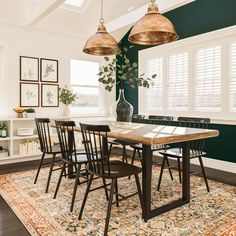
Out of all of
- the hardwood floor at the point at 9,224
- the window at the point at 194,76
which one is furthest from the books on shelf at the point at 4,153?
the window at the point at 194,76

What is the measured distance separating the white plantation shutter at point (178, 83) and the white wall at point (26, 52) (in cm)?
221

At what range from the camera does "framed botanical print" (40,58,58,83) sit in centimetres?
514

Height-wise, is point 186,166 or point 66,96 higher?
point 66,96

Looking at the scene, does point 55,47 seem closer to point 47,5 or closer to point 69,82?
point 69,82

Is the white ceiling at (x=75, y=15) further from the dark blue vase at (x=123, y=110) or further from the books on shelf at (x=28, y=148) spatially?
the books on shelf at (x=28, y=148)

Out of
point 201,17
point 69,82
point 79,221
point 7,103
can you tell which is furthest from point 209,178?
point 7,103

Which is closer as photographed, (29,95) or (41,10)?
(41,10)

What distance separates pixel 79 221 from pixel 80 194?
69 centimetres

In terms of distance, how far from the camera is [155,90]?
5.57 meters

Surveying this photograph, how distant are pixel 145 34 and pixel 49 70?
2905mm

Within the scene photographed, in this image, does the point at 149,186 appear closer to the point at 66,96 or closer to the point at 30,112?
the point at 30,112

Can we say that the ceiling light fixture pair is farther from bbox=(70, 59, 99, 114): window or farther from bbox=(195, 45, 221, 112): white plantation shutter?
bbox=(70, 59, 99, 114): window

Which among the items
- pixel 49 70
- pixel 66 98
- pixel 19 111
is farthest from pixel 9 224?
pixel 49 70

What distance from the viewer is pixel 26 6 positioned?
4559mm
